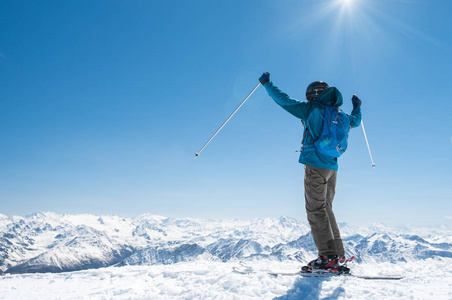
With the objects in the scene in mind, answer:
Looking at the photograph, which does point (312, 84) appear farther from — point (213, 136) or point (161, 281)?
point (161, 281)

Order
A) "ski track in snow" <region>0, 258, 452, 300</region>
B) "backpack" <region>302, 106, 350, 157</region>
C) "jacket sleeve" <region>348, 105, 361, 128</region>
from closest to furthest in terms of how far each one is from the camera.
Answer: "ski track in snow" <region>0, 258, 452, 300</region> < "backpack" <region>302, 106, 350, 157</region> < "jacket sleeve" <region>348, 105, 361, 128</region>

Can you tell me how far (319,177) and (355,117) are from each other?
2.01m

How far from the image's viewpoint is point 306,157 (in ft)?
16.9

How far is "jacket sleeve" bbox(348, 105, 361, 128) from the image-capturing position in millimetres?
5841

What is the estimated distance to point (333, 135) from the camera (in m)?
4.88

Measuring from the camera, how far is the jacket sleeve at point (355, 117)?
5.84 m

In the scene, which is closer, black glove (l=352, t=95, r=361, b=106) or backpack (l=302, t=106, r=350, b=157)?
backpack (l=302, t=106, r=350, b=157)

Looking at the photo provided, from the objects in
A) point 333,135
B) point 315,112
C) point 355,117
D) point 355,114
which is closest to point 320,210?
point 333,135

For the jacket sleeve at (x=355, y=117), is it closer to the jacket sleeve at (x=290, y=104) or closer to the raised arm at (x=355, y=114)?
the raised arm at (x=355, y=114)

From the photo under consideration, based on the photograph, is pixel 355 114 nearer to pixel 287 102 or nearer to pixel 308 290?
pixel 287 102

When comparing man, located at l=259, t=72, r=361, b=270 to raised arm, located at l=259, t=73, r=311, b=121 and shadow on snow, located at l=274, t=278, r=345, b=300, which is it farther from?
shadow on snow, located at l=274, t=278, r=345, b=300

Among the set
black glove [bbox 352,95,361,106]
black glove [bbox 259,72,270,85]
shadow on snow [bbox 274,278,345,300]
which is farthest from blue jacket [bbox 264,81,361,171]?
shadow on snow [bbox 274,278,345,300]

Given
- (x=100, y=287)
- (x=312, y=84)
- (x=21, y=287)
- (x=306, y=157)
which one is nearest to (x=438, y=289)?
(x=306, y=157)

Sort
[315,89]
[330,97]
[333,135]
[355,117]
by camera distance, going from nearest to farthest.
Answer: [333,135]
[330,97]
[315,89]
[355,117]
